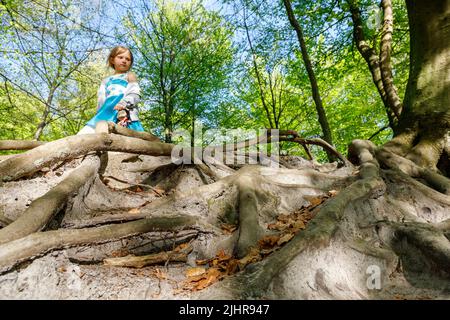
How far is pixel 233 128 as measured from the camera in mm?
18812

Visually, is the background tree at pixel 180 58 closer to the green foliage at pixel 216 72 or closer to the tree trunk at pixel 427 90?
the green foliage at pixel 216 72

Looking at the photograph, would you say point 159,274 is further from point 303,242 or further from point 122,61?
point 122,61

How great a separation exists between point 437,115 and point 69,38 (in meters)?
15.7

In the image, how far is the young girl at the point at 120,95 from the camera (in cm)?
421

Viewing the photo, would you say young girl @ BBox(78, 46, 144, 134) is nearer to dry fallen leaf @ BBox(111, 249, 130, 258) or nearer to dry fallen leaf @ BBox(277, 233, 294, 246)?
dry fallen leaf @ BBox(111, 249, 130, 258)

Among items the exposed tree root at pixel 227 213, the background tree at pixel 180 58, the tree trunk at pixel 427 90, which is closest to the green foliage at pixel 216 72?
the background tree at pixel 180 58

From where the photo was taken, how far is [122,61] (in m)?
4.41

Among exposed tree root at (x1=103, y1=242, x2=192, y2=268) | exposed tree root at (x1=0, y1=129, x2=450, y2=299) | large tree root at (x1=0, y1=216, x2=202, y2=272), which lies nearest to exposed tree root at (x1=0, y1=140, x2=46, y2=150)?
exposed tree root at (x1=0, y1=129, x2=450, y2=299)

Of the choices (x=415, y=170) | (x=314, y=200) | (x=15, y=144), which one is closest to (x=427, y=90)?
(x=415, y=170)

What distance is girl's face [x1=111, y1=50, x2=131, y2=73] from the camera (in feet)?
14.4

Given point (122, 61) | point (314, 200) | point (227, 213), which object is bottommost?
point (227, 213)

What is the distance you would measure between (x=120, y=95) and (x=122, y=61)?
0.54 m

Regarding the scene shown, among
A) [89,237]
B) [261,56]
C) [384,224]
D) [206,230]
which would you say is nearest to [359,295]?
[384,224]

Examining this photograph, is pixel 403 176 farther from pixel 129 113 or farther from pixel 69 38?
pixel 69 38
